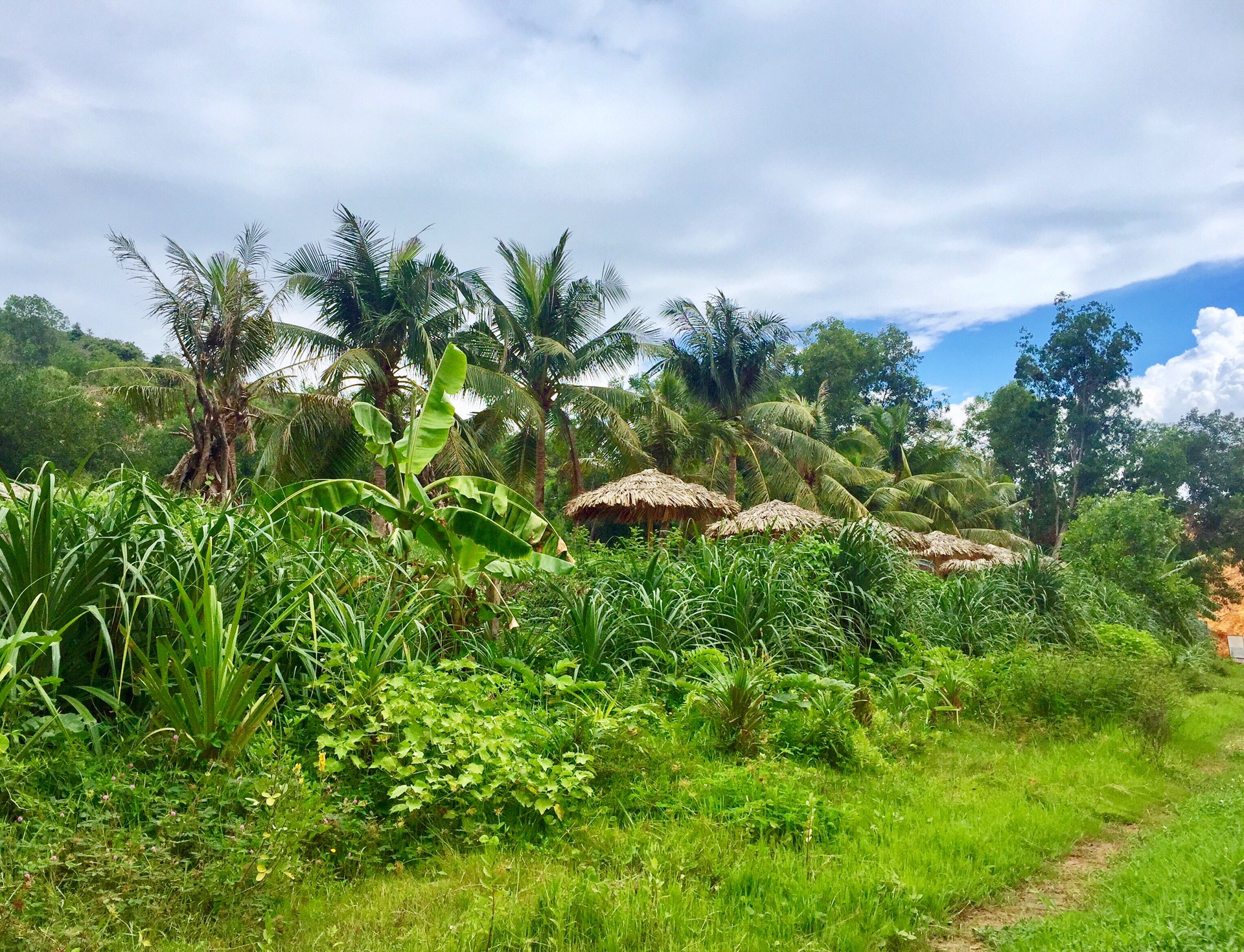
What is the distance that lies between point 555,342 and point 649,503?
21.6 ft

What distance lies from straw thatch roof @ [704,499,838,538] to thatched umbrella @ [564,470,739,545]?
1.06 metres

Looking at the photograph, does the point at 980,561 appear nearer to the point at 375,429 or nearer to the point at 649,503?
the point at 649,503

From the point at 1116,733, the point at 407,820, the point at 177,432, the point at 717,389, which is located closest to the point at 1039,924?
the point at 407,820

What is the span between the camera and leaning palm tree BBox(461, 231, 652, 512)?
72.0 ft

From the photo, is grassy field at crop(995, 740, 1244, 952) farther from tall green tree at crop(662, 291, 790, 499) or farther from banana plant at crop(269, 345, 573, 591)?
tall green tree at crop(662, 291, 790, 499)

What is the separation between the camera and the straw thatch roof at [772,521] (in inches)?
577

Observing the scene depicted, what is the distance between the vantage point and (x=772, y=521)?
1484cm

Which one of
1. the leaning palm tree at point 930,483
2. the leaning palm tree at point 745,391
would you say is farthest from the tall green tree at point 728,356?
the leaning palm tree at point 930,483

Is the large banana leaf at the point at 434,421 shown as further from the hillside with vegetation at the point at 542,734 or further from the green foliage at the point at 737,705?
the green foliage at the point at 737,705

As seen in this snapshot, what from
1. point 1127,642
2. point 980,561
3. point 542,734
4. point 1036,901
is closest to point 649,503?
point 980,561

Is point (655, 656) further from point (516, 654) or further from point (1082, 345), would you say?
point (1082, 345)

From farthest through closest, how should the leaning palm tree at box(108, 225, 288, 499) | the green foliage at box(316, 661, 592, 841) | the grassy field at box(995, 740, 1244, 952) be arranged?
1. the leaning palm tree at box(108, 225, 288, 499)
2. the green foliage at box(316, 661, 592, 841)
3. the grassy field at box(995, 740, 1244, 952)

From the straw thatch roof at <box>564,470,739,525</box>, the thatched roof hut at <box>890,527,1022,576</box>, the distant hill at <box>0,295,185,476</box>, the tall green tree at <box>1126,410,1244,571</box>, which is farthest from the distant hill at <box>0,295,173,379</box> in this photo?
the tall green tree at <box>1126,410,1244,571</box>

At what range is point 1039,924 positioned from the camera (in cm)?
359
